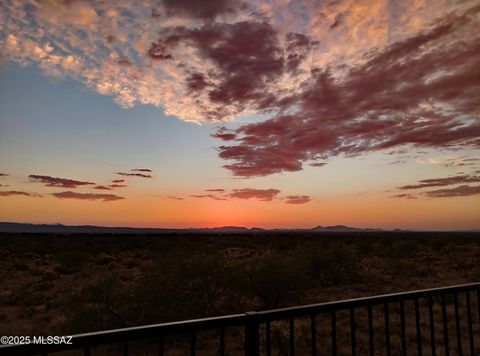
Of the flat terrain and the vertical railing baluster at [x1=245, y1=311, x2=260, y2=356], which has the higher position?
the vertical railing baluster at [x1=245, y1=311, x2=260, y2=356]

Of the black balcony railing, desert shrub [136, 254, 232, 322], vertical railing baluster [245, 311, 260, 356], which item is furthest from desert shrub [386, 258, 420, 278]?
vertical railing baluster [245, 311, 260, 356]

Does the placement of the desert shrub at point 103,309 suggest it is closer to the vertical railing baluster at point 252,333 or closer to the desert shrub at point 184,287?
the desert shrub at point 184,287

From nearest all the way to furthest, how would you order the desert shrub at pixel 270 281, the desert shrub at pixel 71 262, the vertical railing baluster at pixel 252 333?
the vertical railing baluster at pixel 252 333
the desert shrub at pixel 270 281
the desert shrub at pixel 71 262

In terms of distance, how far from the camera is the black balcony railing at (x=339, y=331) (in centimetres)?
250

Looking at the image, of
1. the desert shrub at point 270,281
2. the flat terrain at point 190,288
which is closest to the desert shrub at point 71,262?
the flat terrain at point 190,288

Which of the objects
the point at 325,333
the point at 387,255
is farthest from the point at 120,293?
the point at 387,255

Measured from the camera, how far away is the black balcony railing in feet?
8.21

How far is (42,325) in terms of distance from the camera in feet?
42.2

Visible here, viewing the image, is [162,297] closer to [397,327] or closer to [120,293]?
[120,293]

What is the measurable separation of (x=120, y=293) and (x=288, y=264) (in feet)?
22.1

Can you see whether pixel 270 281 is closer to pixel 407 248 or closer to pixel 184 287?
pixel 184 287

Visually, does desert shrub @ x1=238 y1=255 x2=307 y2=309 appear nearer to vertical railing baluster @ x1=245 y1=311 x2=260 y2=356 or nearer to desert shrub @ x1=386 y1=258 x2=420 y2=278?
desert shrub @ x1=386 y1=258 x2=420 y2=278

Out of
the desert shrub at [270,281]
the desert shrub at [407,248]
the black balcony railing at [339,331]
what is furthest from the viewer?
the desert shrub at [407,248]

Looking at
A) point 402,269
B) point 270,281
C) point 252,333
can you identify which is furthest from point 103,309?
point 402,269
